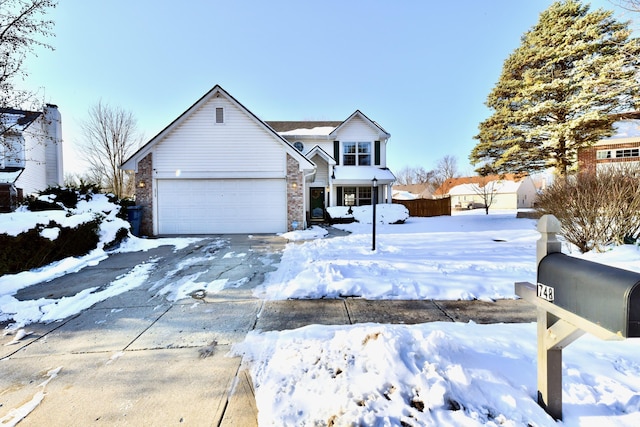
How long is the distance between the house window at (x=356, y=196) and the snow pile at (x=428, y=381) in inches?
606

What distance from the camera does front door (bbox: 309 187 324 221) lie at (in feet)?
57.7

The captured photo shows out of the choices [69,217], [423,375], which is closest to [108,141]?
[69,217]

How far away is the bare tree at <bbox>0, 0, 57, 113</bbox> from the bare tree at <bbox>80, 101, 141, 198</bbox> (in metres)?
14.2

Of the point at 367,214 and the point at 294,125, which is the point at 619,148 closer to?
the point at 367,214

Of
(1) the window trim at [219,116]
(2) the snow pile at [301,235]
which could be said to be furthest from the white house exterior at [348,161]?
(1) the window trim at [219,116]

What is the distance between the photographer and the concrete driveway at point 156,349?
202 cm

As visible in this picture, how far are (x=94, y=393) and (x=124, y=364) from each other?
1.28ft

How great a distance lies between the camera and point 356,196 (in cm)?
1806

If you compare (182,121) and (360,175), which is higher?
(182,121)

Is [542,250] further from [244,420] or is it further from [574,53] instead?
[574,53]

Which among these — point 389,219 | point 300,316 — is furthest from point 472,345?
point 389,219

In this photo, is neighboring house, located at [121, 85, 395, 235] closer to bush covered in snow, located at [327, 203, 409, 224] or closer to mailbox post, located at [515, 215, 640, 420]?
bush covered in snow, located at [327, 203, 409, 224]

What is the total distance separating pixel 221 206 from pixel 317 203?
7.35m

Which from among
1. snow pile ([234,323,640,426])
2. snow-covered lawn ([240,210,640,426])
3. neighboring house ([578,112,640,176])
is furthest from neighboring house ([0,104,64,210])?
neighboring house ([578,112,640,176])
